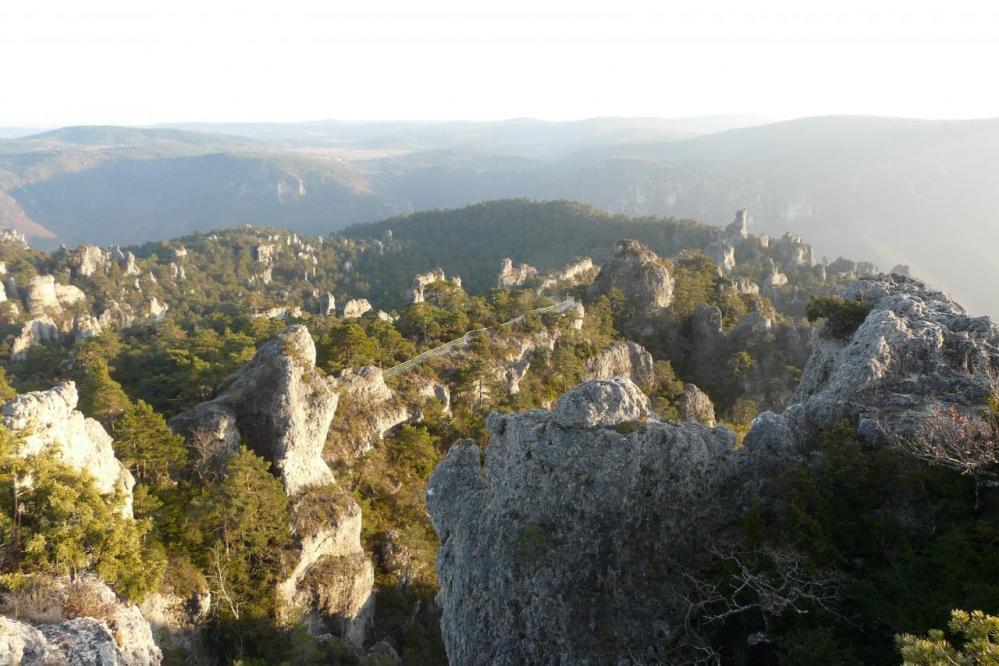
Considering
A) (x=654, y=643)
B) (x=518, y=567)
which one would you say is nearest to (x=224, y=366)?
(x=518, y=567)

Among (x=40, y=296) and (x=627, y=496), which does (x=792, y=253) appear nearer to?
(x=627, y=496)

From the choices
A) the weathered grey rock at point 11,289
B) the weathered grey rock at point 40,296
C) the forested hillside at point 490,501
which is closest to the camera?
the forested hillside at point 490,501

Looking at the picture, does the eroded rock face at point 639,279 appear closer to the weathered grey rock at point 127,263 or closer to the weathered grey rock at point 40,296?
the weathered grey rock at point 40,296

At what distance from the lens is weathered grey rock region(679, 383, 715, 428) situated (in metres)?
38.1

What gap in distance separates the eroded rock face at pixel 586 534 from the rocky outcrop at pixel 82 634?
8.28 m

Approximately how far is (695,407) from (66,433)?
3459 cm

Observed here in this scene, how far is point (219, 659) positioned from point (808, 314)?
88.7 feet

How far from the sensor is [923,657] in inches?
259

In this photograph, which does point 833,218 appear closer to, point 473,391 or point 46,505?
point 473,391

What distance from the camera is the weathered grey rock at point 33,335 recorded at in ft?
179

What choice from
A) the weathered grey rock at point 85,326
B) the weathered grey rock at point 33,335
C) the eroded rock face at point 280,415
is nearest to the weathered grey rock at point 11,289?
the weathered grey rock at point 33,335

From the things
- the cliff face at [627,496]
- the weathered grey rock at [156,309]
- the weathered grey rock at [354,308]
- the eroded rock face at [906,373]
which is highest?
the eroded rock face at [906,373]

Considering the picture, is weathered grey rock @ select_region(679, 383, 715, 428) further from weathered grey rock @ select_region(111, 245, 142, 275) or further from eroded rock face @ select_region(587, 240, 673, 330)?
weathered grey rock @ select_region(111, 245, 142, 275)

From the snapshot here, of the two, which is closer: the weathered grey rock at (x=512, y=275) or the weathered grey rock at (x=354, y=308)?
the weathered grey rock at (x=354, y=308)
